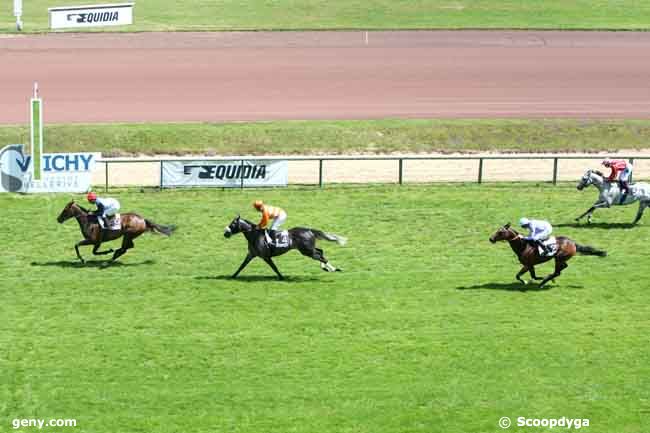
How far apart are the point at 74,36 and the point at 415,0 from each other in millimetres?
20883

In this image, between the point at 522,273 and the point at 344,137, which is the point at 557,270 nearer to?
the point at 522,273

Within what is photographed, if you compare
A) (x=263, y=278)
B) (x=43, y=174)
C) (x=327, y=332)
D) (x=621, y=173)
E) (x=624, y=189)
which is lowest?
(x=327, y=332)

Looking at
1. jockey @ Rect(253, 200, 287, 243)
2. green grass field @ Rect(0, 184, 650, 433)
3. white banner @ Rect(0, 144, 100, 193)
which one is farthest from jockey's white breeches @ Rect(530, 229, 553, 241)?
white banner @ Rect(0, 144, 100, 193)

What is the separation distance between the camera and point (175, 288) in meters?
25.8

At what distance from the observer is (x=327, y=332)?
900 inches

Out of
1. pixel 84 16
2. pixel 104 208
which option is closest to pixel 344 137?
pixel 104 208

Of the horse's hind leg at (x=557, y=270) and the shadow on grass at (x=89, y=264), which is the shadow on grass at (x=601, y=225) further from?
the shadow on grass at (x=89, y=264)

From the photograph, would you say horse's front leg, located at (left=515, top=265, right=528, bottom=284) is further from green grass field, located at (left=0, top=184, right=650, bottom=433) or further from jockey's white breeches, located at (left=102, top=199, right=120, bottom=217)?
jockey's white breeches, located at (left=102, top=199, right=120, bottom=217)

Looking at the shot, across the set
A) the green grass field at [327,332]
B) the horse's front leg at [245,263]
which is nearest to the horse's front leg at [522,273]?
the green grass field at [327,332]

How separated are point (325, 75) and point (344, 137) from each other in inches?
394

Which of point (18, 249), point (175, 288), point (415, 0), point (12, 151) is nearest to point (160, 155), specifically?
point (12, 151)

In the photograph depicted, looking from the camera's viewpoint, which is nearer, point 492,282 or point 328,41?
point 492,282

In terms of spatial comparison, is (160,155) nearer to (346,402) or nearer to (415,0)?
(346,402)

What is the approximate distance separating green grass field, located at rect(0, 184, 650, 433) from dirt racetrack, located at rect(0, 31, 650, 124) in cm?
1489
